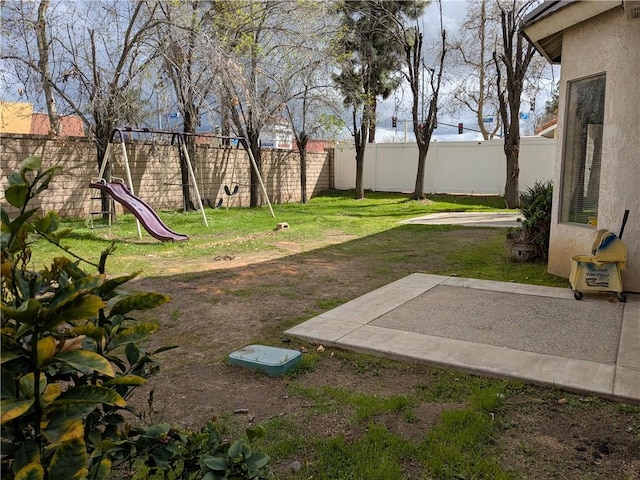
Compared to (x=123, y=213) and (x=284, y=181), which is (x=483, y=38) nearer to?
(x=284, y=181)

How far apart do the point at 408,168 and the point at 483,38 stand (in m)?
5.84

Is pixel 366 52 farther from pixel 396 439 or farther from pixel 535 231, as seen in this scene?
pixel 396 439

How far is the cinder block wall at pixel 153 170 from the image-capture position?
440 inches

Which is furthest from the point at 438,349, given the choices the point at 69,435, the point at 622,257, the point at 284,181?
the point at 284,181

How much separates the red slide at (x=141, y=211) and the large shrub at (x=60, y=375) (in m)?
8.17

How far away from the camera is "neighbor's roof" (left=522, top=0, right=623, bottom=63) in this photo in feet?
17.2

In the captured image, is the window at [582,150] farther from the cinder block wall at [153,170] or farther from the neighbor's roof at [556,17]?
the cinder block wall at [153,170]

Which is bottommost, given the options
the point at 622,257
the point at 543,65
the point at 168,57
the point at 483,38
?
the point at 622,257

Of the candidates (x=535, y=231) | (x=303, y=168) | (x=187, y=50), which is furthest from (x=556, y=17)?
(x=303, y=168)

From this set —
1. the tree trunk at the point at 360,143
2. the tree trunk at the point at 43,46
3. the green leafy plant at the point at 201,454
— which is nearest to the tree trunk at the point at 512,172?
the tree trunk at the point at 360,143

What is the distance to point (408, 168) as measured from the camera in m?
21.2

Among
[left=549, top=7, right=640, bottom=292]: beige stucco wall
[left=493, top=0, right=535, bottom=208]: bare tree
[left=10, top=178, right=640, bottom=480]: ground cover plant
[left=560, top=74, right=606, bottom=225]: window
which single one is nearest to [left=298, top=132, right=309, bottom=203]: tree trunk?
[left=493, top=0, right=535, bottom=208]: bare tree

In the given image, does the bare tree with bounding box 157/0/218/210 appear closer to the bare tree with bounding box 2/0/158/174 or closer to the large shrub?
the bare tree with bounding box 2/0/158/174

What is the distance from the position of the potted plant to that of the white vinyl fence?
37.3ft
